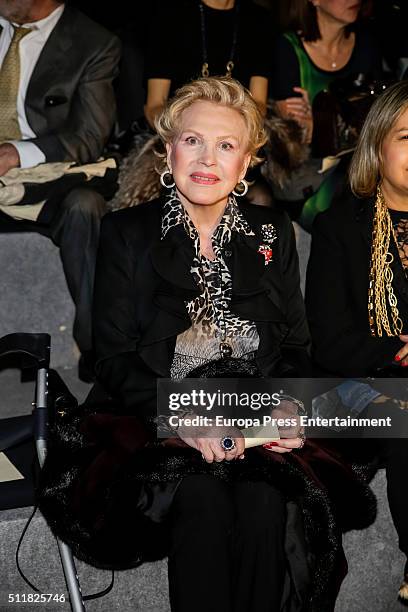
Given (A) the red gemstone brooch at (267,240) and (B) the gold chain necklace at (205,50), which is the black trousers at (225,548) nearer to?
(A) the red gemstone brooch at (267,240)

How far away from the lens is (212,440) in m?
2.51

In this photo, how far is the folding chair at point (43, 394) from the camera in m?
2.54

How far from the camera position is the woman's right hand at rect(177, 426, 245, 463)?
2504 millimetres

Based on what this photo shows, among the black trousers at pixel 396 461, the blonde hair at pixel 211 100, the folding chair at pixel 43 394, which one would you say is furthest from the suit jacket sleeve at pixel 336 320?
the folding chair at pixel 43 394

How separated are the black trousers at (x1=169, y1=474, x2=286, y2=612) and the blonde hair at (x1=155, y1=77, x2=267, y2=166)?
1.05 m

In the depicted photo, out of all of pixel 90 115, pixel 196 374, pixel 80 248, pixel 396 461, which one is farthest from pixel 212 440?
pixel 90 115

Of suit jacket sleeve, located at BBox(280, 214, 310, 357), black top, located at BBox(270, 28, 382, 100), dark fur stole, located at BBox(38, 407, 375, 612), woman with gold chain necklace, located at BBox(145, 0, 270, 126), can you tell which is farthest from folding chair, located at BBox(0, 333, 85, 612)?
black top, located at BBox(270, 28, 382, 100)

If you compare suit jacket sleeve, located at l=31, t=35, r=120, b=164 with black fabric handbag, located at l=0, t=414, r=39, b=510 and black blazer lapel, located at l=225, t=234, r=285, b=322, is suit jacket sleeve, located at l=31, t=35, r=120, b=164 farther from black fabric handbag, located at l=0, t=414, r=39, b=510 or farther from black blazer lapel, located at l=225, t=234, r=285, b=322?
black fabric handbag, located at l=0, t=414, r=39, b=510

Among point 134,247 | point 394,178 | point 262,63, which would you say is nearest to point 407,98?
point 394,178

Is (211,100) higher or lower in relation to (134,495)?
higher

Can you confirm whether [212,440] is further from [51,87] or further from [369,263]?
[51,87]

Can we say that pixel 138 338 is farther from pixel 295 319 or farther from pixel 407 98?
pixel 407 98

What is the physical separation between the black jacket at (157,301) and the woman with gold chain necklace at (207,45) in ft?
4.42

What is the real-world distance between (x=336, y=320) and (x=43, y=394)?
98 cm
